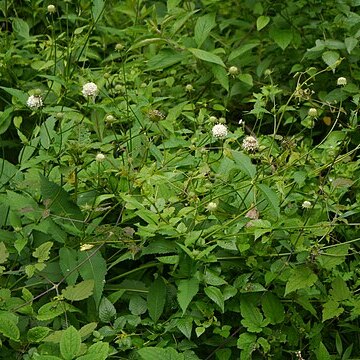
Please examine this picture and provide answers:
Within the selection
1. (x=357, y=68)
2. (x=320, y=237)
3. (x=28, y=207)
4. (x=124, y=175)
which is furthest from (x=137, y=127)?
(x=357, y=68)

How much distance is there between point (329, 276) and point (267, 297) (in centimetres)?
22


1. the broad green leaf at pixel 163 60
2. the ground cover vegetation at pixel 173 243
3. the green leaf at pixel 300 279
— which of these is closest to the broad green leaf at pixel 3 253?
the ground cover vegetation at pixel 173 243

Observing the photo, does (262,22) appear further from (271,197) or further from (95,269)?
(95,269)

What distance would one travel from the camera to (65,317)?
2369 millimetres

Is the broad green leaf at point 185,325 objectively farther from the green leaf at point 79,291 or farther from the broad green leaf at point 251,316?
the green leaf at point 79,291

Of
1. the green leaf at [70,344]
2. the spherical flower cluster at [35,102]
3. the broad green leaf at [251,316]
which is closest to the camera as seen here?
the green leaf at [70,344]

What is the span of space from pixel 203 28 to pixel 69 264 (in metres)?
1.37

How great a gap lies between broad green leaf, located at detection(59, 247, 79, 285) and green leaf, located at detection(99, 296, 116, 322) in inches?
4.5

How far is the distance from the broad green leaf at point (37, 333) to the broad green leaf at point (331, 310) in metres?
0.82

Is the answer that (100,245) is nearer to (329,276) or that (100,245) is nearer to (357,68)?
(329,276)

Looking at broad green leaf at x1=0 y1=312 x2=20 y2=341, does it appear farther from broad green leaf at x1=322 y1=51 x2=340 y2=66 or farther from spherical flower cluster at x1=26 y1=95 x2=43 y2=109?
broad green leaf at x1=322 y1=51 x2=340 y2=66

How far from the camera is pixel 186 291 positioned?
2363 mm

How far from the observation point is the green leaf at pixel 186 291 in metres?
2.32

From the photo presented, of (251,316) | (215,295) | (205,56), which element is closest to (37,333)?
(215,295)
